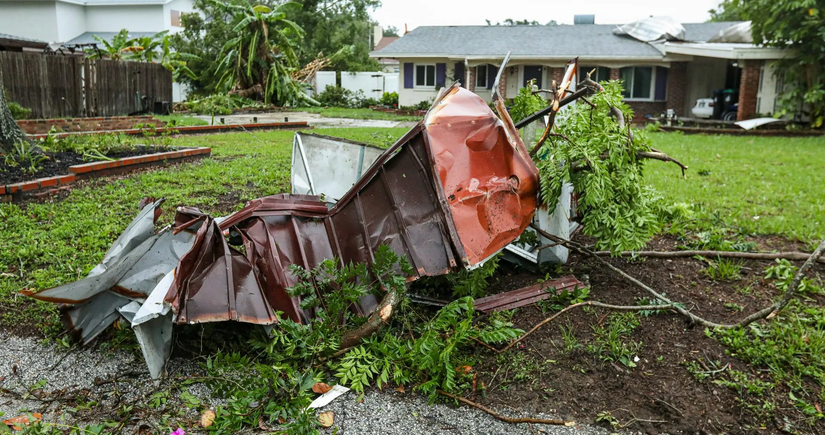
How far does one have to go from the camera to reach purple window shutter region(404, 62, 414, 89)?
1137 inches

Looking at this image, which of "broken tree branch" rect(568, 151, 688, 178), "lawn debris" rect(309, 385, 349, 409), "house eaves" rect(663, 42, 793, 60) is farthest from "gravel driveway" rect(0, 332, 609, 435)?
"house eaves" rect(663, 42, 793, 60)

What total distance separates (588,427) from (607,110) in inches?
94.8

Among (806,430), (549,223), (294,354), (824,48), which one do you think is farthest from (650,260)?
(824,48)

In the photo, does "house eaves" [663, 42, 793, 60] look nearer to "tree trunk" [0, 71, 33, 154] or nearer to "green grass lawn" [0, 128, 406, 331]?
"green grass lawn" [0, 128, 406, 331]

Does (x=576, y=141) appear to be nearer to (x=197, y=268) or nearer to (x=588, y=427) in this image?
(x=588, y=427)

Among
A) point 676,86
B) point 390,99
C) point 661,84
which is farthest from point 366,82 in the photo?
point 676,86

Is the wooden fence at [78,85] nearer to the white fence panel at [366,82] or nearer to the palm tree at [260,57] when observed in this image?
the palm tree at [260,57]

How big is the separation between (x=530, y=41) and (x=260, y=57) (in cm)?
1205

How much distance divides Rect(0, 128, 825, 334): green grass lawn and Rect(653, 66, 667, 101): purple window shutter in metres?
13.7

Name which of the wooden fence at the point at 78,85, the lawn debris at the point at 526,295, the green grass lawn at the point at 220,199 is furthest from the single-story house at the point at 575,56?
the lawn debris at the point at 526,295

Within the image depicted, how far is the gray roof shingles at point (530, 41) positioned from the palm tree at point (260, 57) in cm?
432

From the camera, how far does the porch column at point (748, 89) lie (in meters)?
21.3

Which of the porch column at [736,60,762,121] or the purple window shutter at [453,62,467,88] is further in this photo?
the purple window shutter at [453,62,467,88]

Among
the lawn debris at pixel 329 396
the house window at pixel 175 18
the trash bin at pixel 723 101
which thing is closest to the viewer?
the lawn debris at pixel 329 396
